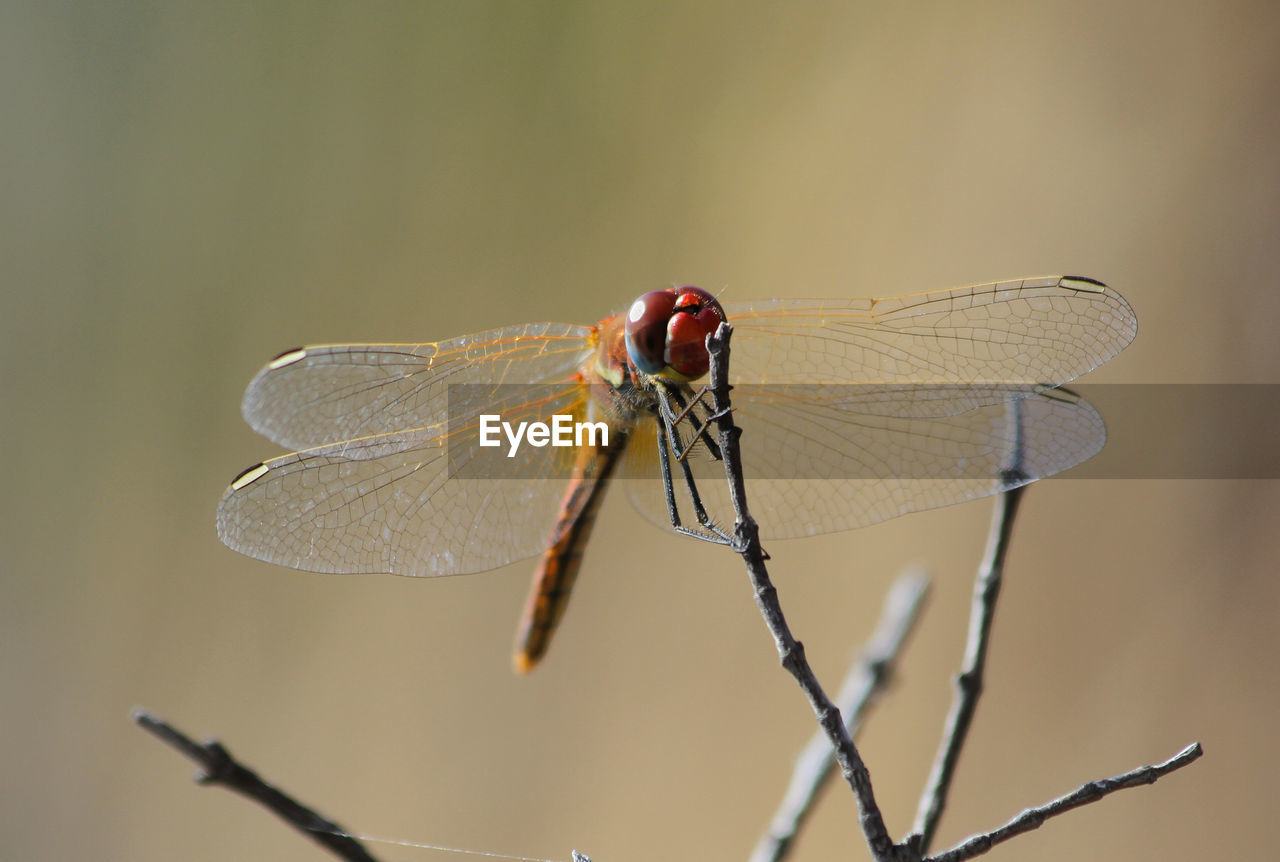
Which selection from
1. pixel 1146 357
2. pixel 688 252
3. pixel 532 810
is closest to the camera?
pixel 1146 357

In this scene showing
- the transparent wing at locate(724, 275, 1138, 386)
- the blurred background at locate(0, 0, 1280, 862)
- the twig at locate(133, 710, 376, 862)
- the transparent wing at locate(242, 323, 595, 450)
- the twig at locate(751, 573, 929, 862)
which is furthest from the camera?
the blurred background at locate(0, 0, 1280, 862)

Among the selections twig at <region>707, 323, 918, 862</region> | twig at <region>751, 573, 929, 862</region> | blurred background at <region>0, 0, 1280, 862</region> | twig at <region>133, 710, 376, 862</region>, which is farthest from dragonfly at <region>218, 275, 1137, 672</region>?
blurred background at <region>0, 0, 1280, 862</region>

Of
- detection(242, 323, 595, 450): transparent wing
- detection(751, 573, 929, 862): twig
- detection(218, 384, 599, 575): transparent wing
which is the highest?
detection(242, 323, 595, 450): transparent wing

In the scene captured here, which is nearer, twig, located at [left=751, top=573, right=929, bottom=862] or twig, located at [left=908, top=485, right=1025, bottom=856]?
twig, located at [left=908, top=485, right=1025, bottom=856]

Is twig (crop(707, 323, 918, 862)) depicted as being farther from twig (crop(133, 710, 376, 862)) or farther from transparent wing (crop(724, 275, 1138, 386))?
transparent wing (crop(724, 275, 1138, 386))

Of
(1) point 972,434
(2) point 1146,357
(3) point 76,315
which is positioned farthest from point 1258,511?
(3) point 76,315

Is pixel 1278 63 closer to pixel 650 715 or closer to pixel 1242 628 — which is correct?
pixel 1242 628
